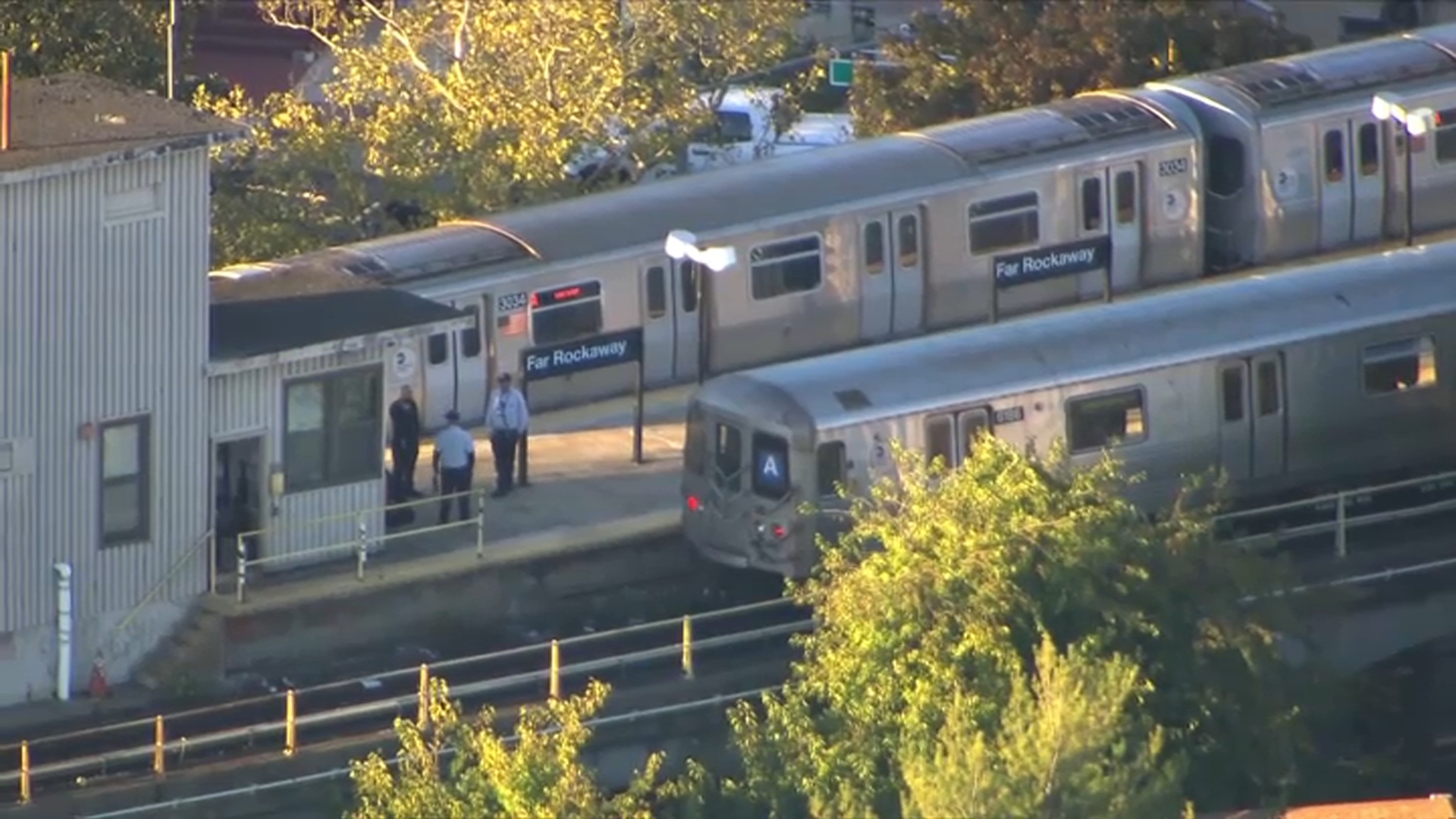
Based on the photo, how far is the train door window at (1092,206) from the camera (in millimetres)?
40125

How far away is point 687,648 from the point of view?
104 feet

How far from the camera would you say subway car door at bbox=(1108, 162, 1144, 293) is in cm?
4050

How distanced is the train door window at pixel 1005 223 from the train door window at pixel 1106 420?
5.46 m

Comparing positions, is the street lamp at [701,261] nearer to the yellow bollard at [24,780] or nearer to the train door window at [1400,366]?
the train door window at [1400,366]

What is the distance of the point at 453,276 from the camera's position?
120 feet

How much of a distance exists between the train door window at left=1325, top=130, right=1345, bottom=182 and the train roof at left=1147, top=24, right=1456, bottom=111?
42cm

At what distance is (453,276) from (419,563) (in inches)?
165

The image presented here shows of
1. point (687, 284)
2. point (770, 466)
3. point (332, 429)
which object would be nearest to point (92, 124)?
point (332, 429)

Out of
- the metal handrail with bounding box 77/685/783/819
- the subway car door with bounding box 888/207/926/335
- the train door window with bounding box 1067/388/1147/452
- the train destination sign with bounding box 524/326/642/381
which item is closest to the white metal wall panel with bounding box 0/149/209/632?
the metal handrail with bounding box 77/685/783/819

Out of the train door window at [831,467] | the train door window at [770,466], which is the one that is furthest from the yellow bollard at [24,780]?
the train door window at [831,467]

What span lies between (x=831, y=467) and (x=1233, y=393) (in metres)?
4.20

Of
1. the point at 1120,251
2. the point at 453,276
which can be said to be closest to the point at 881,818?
the point at 453,276

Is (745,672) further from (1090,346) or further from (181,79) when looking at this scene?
(181,79)

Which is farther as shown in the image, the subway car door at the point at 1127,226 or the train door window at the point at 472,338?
the subway car door at the point at 1127,226
